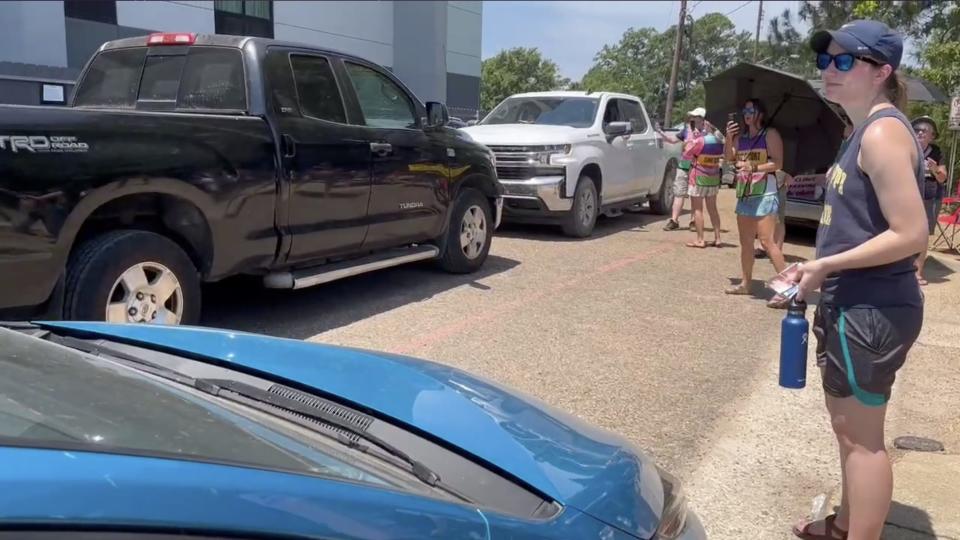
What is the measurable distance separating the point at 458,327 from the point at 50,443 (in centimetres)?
498

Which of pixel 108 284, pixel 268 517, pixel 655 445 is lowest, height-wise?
pixel 655 445

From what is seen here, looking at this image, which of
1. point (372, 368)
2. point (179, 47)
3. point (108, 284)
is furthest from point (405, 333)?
point (372, 368)

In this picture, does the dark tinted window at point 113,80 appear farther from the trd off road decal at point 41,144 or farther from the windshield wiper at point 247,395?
the windshield wiper at point 247,395

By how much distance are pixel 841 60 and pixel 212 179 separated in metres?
3.66

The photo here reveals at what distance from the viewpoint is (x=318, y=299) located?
22.7 ft

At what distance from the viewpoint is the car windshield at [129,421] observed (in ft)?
4.37

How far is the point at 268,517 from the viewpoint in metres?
1.24

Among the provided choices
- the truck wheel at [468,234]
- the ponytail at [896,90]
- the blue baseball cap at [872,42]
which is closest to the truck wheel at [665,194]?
the truck wheel at [468,234]

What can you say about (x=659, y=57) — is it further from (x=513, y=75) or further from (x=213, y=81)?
(x=213, y=81)

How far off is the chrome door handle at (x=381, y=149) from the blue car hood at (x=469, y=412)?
3954 mm

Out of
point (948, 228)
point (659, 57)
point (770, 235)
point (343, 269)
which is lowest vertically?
point (948, 228)

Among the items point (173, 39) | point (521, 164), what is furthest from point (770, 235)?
point (173, 39)

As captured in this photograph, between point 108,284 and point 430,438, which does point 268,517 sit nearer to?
point 430,438

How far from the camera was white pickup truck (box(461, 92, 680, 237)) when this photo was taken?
32.8ft
